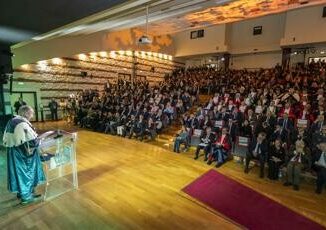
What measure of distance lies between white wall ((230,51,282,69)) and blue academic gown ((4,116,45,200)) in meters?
13.9

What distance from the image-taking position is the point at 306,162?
13.5 feet

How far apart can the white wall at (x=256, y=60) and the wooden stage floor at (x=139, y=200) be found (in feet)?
36.0

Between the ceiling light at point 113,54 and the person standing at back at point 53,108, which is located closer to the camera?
the person standing at back at point 53,108

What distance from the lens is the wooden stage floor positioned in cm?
278

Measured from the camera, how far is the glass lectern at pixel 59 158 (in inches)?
132

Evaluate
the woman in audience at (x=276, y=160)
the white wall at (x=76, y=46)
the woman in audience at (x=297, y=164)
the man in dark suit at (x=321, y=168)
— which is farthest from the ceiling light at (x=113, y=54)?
the man in dark suit at (x=321, y=168)

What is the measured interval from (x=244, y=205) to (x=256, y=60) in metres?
Answer: 13.2

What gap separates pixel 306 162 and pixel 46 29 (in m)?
5.57

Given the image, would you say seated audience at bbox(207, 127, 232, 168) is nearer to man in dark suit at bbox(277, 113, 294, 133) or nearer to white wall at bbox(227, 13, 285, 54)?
man in dark suit at bbox(277, 113, 294, 133)

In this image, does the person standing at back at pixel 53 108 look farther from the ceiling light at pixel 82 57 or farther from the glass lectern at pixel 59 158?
the glass lectern at pixel 59 158

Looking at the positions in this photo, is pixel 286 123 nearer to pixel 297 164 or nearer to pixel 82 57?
pixel 297 164

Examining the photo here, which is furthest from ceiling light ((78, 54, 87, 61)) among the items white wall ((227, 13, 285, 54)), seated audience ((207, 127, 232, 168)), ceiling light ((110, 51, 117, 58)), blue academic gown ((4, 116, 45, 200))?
blue academic gown ((4, 116, 45, 200))

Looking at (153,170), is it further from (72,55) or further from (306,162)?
(72,55)

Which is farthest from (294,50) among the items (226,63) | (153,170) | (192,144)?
(153,170)
